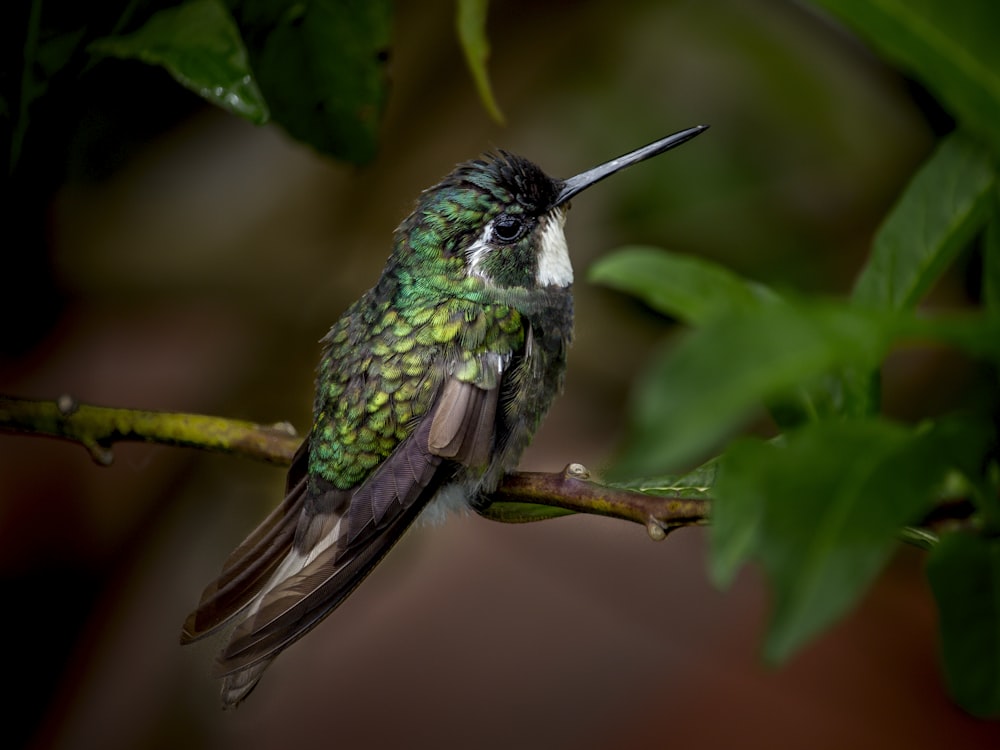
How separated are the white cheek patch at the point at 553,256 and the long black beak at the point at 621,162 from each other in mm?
30

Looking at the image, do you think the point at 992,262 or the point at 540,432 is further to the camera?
the point at 540,432

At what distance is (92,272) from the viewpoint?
7.47 feet

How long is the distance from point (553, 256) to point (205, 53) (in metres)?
0.56

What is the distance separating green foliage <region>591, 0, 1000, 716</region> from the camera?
350 mm

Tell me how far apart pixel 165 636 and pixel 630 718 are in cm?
101

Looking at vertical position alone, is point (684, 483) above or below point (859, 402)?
below

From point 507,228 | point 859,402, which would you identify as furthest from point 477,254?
point 859,402

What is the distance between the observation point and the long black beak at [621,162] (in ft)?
3.43

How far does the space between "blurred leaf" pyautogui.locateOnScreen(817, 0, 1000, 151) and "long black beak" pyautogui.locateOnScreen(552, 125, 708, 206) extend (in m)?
0.47

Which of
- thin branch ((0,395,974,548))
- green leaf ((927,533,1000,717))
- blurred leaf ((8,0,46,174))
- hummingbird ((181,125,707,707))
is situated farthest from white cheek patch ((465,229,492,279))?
green leaf ((927,533,1000,717))

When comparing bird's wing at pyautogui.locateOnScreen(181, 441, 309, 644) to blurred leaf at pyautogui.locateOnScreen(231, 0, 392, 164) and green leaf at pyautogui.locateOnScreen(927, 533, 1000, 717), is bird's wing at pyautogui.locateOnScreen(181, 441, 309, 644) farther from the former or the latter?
green leaf at pyautogui.locateOnScreen(927, 533, 1000, 717)

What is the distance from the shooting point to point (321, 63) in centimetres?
124

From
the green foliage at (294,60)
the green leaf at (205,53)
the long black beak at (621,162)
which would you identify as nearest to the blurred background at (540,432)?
the green foliage at (294,60)

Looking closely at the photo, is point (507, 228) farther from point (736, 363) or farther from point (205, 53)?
point (736, 363)
